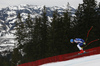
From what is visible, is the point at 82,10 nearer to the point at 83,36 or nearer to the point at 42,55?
the point at 83,36

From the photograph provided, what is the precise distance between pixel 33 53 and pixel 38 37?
4.64 metres

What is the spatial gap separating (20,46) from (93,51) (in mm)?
26662

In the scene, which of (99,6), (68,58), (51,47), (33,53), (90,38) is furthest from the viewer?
(33,53)

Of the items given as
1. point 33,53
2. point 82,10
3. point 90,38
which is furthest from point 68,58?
point 33,53

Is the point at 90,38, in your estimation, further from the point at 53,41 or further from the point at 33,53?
the point at 33,53

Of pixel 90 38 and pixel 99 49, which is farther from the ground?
pixel 99 49

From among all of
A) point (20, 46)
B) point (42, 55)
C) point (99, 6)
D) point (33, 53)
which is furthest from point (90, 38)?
point (20, 46)

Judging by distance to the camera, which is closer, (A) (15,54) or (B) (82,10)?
(B) (82,10)

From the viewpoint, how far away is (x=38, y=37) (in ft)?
112

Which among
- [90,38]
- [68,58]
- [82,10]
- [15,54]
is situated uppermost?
[82,10]

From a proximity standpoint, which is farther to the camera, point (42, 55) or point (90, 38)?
point (42, 55)

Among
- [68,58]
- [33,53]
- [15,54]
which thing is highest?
[68,58]

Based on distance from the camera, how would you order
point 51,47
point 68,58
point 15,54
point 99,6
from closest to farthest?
point 68,58, point 51,47, point 99,6, point 15,54

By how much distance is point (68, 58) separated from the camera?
41.8 feet
